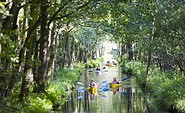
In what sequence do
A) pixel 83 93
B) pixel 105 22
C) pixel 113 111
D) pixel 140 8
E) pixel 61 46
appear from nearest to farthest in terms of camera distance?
1. pixel 140 8
2. pixel 113 111
3. pixel 105 22
4. pixel 83 93
5. pixel 61 46

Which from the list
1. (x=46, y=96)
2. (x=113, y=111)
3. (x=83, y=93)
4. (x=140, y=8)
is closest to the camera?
(x=140, y=8)

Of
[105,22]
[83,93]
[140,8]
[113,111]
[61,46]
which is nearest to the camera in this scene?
[140,8]

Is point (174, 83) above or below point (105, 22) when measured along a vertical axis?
below

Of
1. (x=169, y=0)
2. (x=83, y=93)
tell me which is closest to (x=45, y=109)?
(x=169, y=0)

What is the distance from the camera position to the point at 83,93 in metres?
29.3

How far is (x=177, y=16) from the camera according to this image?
60.4 ft

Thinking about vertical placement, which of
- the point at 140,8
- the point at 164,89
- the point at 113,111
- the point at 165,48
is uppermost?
the point at 140,8

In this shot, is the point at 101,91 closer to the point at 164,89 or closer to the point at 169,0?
the point at 164,89

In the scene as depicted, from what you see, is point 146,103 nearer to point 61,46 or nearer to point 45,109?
point 45,109

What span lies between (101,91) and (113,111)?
11.4 metres

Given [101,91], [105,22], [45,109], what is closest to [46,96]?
[45,109]

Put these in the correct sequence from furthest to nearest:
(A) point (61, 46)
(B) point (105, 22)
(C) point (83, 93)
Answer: (A) point (61, 46) < (C) point (83, 93) < (B) point (105, 22)

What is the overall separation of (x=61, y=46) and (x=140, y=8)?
30.2 m

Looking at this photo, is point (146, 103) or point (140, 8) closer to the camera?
point (140, 8)
